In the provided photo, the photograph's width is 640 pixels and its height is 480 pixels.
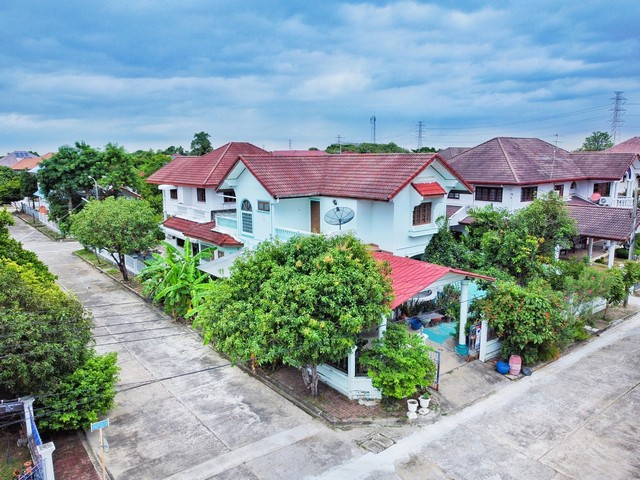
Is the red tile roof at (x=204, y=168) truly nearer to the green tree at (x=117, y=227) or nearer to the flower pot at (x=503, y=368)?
the green tree at (x=117, y=227)

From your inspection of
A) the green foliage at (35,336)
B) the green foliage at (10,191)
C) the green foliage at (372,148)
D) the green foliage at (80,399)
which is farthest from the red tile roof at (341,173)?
the green foliage at (372,148)

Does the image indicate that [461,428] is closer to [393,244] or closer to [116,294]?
[393,244]

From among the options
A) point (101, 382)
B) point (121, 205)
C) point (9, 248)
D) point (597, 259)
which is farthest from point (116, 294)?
point (597, 259)

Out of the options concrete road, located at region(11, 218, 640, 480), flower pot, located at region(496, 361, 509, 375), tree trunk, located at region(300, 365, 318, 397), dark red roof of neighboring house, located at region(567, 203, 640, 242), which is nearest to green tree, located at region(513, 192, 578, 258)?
concrete road, located at region(11, 218, 640, 480)

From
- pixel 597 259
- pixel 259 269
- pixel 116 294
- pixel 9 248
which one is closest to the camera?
pixel 259 269

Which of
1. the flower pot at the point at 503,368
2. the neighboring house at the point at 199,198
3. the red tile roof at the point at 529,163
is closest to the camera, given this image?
the flower pot at the point at 503,368

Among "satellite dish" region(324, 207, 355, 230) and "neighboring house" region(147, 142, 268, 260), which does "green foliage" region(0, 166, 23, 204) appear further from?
"satellite dish" region(324, 207, 355, 230)
